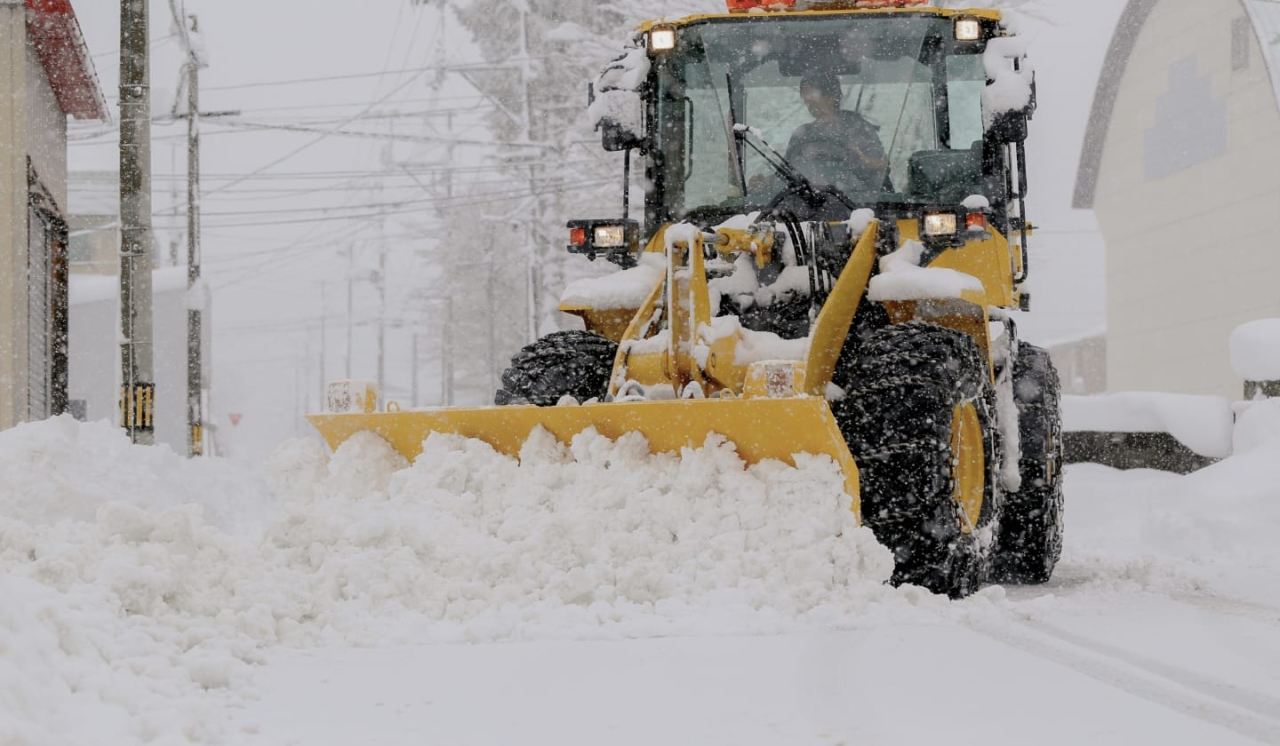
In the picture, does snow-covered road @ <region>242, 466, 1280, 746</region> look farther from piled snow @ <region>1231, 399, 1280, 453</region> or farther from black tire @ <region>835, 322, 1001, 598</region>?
piled snow @ <region>1231, 399, 1280, 453</region>

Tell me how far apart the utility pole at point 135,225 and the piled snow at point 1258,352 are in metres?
9.88

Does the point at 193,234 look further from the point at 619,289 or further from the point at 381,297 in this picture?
the point at 381,297

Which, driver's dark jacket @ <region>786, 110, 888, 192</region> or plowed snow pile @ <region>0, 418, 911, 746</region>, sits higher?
driver's dark jacket @ <region>786, 110, 888, 192</region>

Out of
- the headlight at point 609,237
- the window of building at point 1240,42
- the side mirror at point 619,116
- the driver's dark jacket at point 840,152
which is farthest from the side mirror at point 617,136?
the window of building at point 1240,42

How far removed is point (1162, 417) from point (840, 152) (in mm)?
7505

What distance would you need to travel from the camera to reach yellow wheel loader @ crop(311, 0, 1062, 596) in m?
6.34

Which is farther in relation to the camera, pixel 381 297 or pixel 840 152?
pixel 381 297

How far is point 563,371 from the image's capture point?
24.7 ft

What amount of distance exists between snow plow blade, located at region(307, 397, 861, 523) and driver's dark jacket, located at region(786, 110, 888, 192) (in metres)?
1.88

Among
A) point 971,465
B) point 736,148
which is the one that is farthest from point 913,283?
point 736,148

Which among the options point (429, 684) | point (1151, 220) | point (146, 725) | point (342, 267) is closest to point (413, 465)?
point (429, 684)

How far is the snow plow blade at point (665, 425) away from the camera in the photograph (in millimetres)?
6027

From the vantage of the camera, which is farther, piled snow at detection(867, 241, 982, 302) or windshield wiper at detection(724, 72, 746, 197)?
windshield wiper at detection(724, 72, 746, 197)

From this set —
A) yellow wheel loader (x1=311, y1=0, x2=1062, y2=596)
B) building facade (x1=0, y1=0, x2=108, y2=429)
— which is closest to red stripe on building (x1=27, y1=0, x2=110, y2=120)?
building facade (x1=0, y1=0, x2=108, y2=429)
